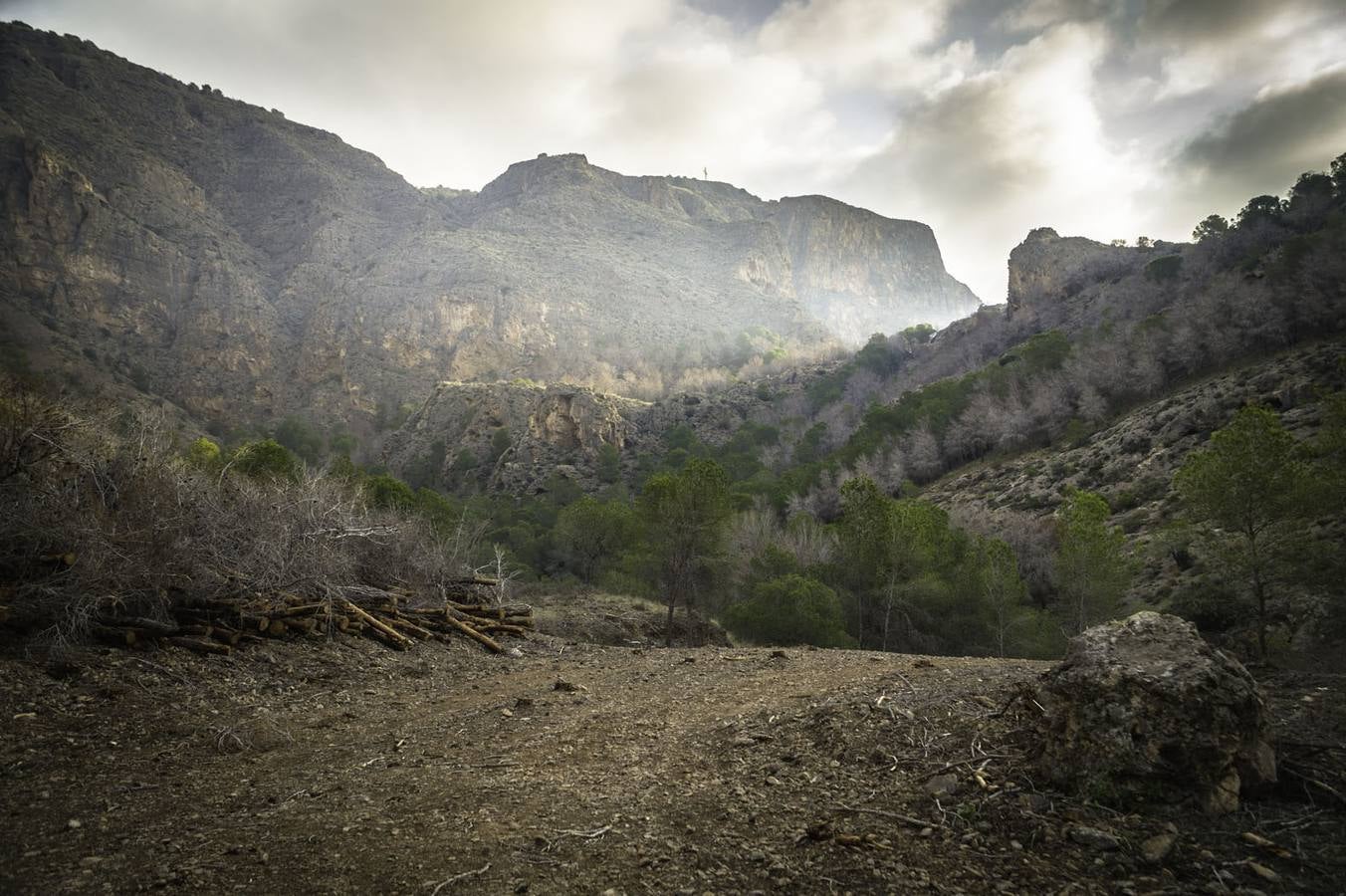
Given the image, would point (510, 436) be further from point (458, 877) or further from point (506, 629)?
point (458, 877)

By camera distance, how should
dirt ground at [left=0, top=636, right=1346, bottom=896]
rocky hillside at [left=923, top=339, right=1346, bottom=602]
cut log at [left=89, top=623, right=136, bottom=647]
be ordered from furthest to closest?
rocky hillside at [left=923, top=339, right=1346, bottom=602], cut log at [left=89, top=623, right=136, bottom=647], dirt ground at [left=0, top=636, right=1346, bottom=896]

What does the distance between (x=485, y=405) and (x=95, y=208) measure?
217 feet

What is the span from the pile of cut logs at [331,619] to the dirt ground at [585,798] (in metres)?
0.53

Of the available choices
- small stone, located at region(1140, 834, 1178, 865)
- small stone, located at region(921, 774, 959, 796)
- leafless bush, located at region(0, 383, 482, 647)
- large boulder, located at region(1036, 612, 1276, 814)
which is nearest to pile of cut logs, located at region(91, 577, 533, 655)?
leafless bush, located at region(0, 383, 482, 647)

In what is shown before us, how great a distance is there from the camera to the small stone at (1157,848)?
3.25m

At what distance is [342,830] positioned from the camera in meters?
4.05

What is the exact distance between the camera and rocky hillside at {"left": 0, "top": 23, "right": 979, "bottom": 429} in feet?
247

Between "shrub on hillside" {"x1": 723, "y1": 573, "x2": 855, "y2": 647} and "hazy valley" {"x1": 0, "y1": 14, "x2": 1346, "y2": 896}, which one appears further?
"shrub on hillside" {"x1": 723, "y1": 573, "x2": 855, "y2": 647}

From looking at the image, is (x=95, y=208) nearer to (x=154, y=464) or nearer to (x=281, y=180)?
(x=281, y=180)

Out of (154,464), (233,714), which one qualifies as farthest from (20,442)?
(233,714)

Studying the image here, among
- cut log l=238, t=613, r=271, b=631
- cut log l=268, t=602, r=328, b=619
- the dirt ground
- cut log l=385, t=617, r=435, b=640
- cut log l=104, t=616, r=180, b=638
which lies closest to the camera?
the dirt ground

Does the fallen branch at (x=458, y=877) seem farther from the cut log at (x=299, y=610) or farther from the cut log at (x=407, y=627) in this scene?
the cut log at (x=407, y=627)

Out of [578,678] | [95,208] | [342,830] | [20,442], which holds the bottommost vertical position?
[578,678]

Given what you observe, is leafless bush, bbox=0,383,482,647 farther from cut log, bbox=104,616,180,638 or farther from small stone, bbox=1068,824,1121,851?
small stone, bbox=1068,824,1121,851
